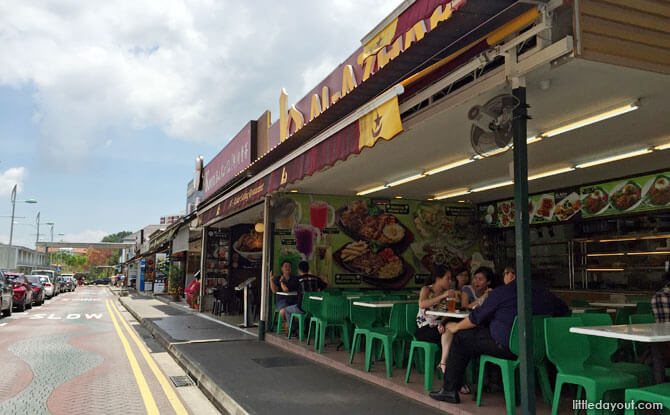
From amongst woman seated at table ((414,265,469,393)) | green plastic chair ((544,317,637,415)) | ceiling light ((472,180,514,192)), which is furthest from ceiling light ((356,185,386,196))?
green plastic chair ((544,317,637,415))

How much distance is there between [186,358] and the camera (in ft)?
27.7

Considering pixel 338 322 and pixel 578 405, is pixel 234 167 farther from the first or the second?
pixel 578 405

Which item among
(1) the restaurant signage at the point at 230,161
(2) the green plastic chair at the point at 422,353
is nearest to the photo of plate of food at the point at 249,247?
(1) the restaurant signage at the point at 230,161

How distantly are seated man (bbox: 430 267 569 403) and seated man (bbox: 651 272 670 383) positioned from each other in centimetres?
89

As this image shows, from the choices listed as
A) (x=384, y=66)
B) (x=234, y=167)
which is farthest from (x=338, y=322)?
(x=234, y=167)

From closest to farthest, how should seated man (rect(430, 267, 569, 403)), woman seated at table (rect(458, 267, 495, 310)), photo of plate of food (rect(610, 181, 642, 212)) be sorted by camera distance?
Answer: seated man (rect(430, 267, 569, 403)) → woman seated at table (rect(458, 267, 495, 310)) → photo of plate of food (rect(610, 181, 642, 212))

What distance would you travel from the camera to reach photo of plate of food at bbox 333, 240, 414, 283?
11.8 m

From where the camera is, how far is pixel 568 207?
34.5 feet

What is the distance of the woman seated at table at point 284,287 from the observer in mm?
10422

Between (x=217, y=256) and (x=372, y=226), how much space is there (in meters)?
7.64

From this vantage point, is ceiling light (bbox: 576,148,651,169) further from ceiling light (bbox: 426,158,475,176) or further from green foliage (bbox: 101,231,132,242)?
green foliage (bbox: 101,231,132,242)

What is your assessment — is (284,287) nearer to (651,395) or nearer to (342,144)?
(342,144)

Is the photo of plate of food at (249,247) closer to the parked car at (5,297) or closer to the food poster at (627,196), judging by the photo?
the parked car at (5,297)

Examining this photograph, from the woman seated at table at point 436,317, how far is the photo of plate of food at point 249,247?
38.7 ft
